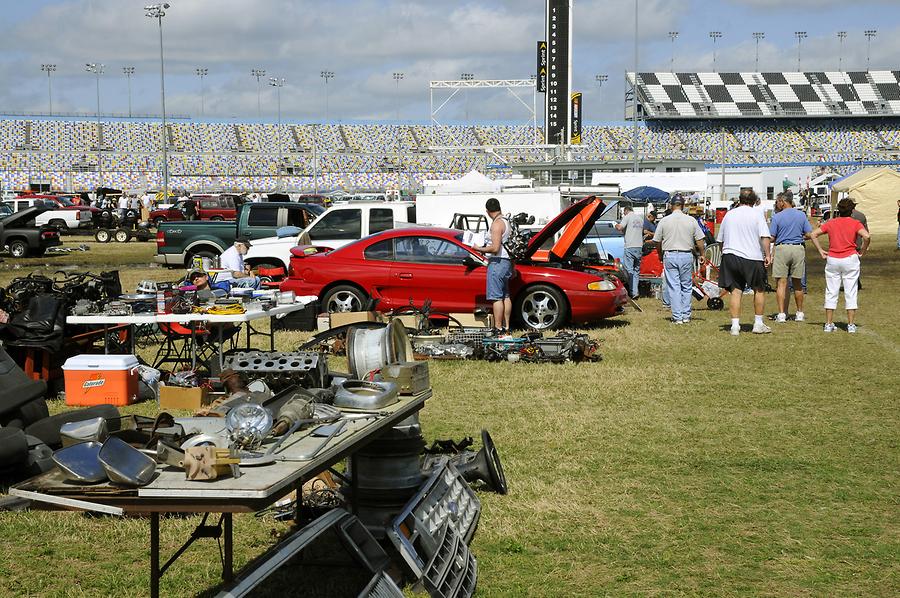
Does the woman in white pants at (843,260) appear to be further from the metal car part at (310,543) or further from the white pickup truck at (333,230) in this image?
the metal car part at (310,543)

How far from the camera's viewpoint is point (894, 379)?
34.2 feet

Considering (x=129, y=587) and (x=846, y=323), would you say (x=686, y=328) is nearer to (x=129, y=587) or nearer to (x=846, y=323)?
(x=846, y=323)

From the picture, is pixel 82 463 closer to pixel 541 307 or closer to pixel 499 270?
pixel 499 270

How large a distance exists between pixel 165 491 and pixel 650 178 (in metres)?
47.5

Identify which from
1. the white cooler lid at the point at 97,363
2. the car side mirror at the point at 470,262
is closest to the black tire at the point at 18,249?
the car side mirror at the point at 470,262

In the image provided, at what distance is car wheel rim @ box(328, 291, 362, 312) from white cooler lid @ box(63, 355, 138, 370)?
5048mm

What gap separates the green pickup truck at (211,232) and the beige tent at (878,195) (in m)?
27.2

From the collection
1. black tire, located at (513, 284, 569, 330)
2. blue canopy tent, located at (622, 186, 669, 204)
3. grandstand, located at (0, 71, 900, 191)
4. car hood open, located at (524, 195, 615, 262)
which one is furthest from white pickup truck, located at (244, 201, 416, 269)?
grandstand, located at (0, 71, 900, 191)

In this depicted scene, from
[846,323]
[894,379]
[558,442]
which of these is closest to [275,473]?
[558,442]

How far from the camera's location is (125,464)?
3.48 metres

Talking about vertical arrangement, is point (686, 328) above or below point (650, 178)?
below

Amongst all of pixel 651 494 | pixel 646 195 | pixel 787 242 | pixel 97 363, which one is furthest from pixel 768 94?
pixel 651 494

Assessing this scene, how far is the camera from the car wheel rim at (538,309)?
46.0ft

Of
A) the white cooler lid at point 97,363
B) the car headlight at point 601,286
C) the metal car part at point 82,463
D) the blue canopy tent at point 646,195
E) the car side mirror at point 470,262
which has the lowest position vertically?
the white cooler lid at point 97,363
